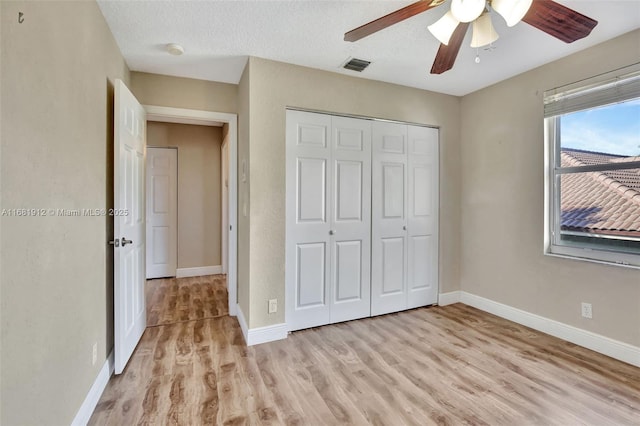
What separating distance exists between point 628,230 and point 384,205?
1.91 m

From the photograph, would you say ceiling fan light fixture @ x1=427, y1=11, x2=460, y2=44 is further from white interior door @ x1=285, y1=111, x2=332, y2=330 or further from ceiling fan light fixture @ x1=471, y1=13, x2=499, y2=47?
white interior door @ x1=285, y1=111, x2=332, y2=330

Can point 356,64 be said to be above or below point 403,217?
above

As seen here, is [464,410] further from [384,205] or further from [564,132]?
[564,132]

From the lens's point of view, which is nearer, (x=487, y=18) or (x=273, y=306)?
(x=487, y=18)

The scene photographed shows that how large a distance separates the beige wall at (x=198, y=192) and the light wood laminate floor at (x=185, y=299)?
1.45 ft

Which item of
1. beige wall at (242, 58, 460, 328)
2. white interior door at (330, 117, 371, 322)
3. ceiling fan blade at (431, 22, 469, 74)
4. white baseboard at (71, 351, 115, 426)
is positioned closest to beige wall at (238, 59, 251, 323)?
beige wall at (242, 58, 460, 328)

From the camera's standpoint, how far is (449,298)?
141 inches

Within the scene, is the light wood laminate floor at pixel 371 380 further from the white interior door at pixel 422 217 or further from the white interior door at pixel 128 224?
the white interior door at pixel 422 217

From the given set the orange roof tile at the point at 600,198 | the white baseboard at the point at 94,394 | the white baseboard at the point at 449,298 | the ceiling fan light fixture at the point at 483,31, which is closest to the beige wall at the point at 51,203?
the white baseboard at the point at 94,394

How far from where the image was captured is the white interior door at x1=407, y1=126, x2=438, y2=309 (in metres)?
3.37

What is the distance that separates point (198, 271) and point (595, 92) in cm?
A: 521

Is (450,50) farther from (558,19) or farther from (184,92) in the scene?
(184,92)

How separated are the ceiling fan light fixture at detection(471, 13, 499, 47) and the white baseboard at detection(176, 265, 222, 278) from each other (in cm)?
453

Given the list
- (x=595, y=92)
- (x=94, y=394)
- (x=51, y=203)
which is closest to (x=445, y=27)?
(x=595, y=92)
